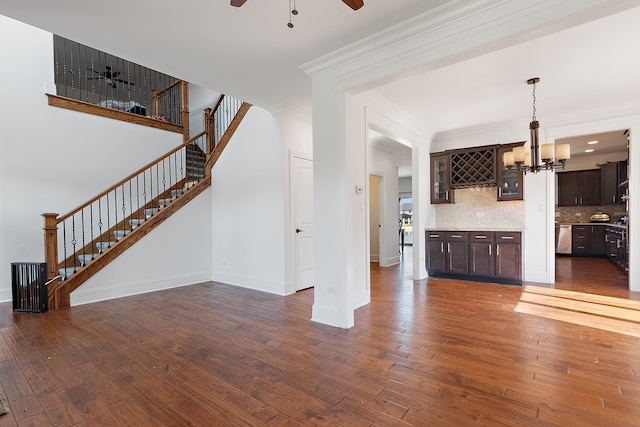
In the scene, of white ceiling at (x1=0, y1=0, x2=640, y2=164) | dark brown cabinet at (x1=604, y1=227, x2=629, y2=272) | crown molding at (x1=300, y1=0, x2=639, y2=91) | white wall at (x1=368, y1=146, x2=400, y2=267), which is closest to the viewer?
crown molding at (x1=300, y1=0, x2=639, y2=91)

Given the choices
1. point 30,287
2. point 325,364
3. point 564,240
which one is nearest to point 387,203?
point 564,240

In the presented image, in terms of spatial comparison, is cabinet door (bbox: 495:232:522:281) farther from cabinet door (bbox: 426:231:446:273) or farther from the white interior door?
the white interior door

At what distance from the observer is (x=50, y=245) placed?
4.09 meters

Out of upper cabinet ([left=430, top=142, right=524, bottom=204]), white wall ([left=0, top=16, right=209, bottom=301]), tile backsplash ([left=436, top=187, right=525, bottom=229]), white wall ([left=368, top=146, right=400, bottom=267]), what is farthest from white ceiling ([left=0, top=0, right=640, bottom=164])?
white wall ([left=0, top=16, right=209, bottom=301])

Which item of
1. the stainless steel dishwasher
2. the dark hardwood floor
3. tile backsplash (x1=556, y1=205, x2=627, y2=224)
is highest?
tile backsplash (x1=556, y1=205, x2=627, y2=224)

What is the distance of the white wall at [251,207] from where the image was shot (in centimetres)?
489

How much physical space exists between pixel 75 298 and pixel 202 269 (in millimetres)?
1942

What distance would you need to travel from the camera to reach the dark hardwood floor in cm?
187

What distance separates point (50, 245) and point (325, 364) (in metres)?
4.01

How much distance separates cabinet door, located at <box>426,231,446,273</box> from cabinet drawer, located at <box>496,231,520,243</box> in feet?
2.99

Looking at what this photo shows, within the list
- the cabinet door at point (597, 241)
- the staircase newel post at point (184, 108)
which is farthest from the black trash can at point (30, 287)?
the cabinet door at point (597, 241)

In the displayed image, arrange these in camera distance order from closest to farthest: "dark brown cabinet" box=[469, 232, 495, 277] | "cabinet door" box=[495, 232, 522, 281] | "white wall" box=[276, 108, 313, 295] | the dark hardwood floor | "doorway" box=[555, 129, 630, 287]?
the dark hardwood floor
"white wall" box=[276, 108, 313, 295]
"cabinet door" box=[495, 232, 522, 281]
"dark brown cabinet" box=[469, 232, 495, 277]
"doorway" box=[555, 129, 630, 287]

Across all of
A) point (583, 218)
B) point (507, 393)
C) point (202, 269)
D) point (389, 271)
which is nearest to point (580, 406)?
point (507, 393)

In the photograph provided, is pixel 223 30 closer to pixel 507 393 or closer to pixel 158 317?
pixel 158 317
